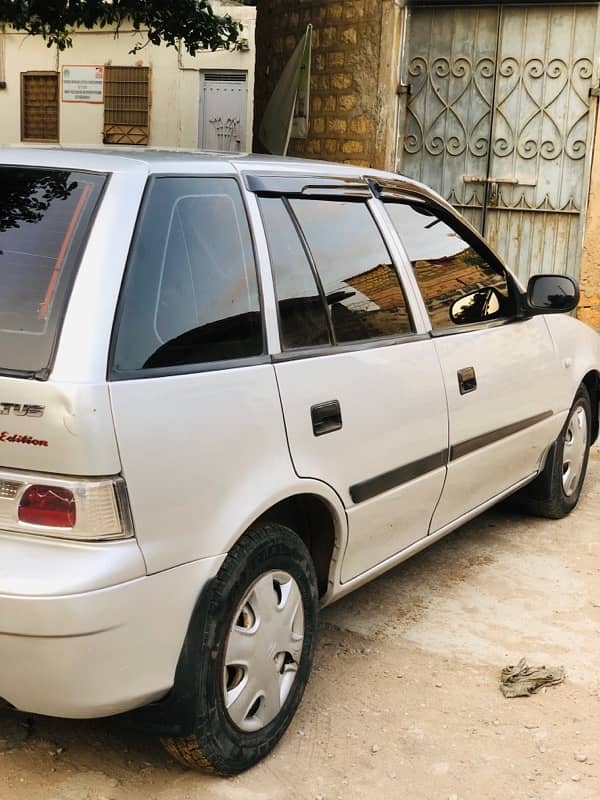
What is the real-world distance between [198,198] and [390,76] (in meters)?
6.98

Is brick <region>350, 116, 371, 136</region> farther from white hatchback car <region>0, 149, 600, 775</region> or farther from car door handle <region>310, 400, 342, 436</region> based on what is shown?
car door handle <region>310, 400, 342, 436</region>

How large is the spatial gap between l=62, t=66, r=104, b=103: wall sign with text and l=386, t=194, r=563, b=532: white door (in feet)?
70.9

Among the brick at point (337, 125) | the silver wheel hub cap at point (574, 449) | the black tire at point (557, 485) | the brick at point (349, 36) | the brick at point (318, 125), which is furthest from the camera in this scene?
the brick at point (318, 125)

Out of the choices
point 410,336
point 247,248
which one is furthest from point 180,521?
point 410,336

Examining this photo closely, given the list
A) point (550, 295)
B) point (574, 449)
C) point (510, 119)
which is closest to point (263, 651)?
point (550, 295)

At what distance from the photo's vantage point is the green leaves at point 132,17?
9.40 m

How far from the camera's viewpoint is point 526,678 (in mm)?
3557

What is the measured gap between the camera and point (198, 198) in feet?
9.50

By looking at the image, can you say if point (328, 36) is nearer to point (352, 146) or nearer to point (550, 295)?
point (352, 146)

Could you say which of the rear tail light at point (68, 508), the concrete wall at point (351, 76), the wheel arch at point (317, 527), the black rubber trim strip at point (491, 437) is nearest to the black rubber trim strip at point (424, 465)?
the black rubber trim strip at point (491, 437)

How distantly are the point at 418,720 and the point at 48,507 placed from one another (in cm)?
151

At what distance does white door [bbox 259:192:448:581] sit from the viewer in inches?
122

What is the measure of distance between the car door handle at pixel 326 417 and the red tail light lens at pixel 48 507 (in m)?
0.90

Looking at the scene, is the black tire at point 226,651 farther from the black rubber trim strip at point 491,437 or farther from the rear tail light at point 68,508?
the black rubber trim strip at point 491,437
